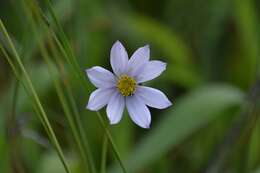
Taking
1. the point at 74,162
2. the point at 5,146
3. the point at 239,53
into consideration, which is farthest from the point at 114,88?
the point at 239,53

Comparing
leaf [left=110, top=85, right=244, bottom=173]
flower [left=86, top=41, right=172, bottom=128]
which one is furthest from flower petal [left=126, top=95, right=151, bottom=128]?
leaf [left=110, top=85, right=244, bottom=173]

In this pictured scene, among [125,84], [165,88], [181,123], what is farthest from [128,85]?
[165,88]

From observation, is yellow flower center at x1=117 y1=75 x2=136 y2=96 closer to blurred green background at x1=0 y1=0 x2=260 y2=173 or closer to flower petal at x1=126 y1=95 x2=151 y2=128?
flower petal at x1=126 y1=95 x2=151 y2=128

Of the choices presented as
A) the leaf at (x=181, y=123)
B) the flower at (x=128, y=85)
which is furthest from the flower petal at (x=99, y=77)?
the leaf at (x=181, y=123)

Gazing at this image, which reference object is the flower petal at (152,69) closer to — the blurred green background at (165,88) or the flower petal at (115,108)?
the flower petal at (115,108)

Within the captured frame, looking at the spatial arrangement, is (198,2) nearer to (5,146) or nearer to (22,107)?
(22,107)

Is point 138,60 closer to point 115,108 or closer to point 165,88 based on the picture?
point 115,108
